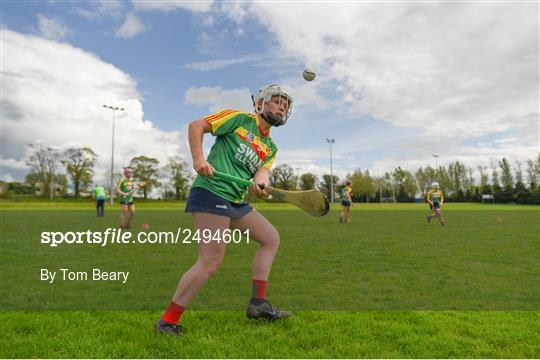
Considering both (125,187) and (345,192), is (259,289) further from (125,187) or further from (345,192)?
(345,192)

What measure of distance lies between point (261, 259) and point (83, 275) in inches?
168

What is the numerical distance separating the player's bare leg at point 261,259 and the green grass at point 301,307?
14 centimetres

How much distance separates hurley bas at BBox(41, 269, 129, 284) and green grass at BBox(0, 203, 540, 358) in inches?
7.0

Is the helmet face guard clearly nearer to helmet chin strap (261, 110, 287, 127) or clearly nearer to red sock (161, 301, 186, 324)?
helmet chin strap (261, 110, 287, 127)

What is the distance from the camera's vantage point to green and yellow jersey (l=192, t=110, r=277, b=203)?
4188mm

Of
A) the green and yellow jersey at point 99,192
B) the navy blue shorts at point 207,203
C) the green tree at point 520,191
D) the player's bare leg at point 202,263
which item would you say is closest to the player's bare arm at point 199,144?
the navy blue shorts at point 207,203

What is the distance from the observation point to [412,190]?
114188 millimetres

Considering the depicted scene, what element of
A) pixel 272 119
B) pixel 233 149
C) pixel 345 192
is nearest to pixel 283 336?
pixel 233 149

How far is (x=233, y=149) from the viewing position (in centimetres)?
434

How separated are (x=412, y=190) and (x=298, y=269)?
113 meters

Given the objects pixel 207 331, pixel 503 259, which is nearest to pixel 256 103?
pixel 207 331

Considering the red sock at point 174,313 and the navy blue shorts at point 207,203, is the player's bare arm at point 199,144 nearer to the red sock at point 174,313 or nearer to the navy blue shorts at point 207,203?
the navy blue shorts at point 207,203

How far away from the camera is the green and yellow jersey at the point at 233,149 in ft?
13.7

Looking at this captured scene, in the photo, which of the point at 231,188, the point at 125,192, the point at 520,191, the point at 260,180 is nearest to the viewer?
the point at 231,188
